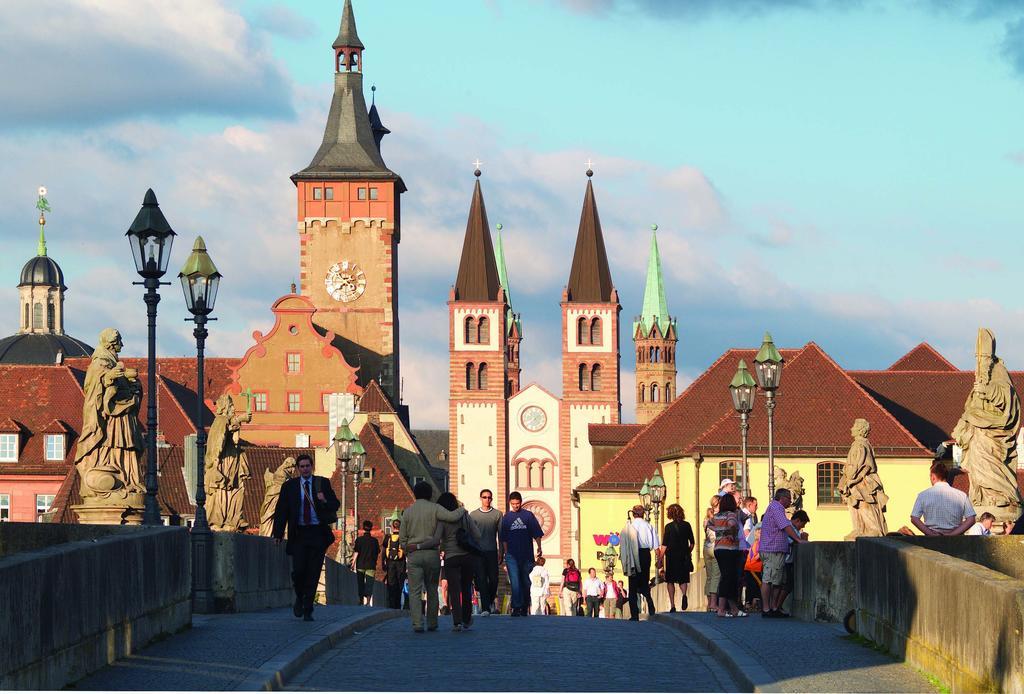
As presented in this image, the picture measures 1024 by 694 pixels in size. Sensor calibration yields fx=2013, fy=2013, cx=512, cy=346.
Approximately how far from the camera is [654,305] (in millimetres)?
174125

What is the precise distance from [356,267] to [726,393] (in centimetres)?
4619

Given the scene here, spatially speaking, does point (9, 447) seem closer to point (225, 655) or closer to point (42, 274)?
point (42, 274)

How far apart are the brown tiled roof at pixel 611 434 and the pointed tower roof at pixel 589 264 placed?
37088 mm

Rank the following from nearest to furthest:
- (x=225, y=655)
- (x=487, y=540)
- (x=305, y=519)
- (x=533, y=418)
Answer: (x=225, y=655) < (x=305, y=519) < (x=487, y=540) < (x=533, y=418)

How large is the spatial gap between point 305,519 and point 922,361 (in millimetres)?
75028

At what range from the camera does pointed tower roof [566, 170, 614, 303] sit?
14150cm

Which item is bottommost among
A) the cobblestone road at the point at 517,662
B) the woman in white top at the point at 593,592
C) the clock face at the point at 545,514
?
the clock face at the point at 545,514

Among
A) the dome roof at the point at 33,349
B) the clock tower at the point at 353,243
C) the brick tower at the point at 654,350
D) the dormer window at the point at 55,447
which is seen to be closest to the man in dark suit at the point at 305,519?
the dormer window at the point at 55,447

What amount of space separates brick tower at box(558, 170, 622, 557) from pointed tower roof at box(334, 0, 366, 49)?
67.2 ft

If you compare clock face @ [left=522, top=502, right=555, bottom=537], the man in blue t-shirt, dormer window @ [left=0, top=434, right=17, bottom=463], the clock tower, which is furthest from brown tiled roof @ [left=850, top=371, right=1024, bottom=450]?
the man in blue t-shirt

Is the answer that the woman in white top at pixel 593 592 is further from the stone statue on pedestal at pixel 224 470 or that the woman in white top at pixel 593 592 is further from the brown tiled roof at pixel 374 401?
the brown tiled roof at pixel 374 401

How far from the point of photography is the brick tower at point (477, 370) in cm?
13362

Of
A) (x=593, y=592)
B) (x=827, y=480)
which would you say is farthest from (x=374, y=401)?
(x=593, y=592)

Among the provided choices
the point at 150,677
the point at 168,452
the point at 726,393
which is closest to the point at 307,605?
the point at 150,677
